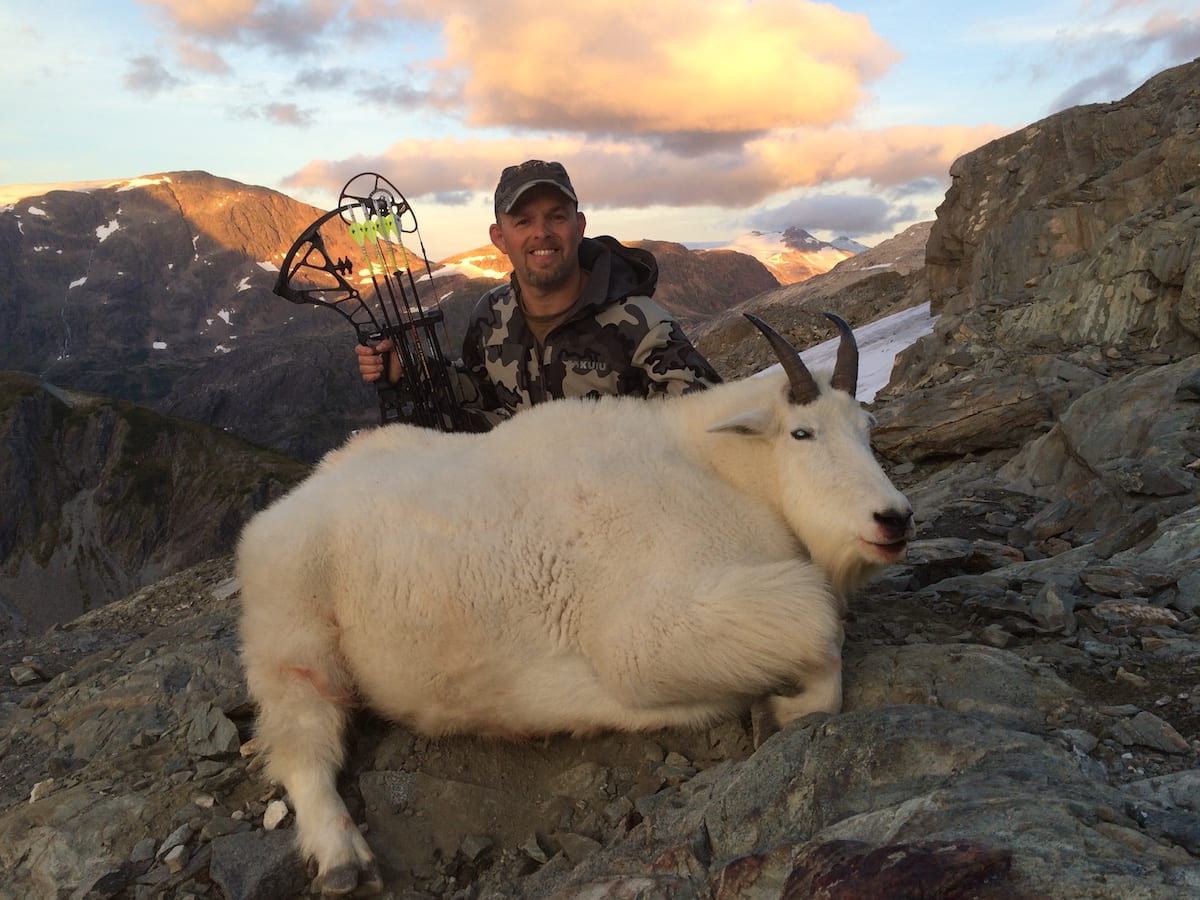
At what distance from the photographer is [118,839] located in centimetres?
406

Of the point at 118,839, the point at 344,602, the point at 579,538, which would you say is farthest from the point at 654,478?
the point at 118,839

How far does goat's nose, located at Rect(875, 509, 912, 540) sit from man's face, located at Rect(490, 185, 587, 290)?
3434 millimetres

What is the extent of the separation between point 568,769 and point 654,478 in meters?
1.46

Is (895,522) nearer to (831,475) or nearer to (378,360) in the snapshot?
(831,475)

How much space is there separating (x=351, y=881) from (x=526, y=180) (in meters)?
4.71

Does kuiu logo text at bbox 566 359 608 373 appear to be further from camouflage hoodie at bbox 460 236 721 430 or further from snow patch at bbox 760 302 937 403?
snow patch at bbox 760 302 937 403

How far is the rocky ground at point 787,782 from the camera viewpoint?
2.18 m

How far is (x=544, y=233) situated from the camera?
6.43 metres

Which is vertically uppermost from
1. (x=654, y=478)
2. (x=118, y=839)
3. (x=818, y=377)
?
(x=818, y=377)

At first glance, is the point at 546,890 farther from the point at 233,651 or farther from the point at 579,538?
the point at 233,651

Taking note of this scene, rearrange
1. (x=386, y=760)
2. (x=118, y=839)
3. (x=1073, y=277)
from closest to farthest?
(x=118, y=839)
(x=386, y=760)
(x=1073, y=277)

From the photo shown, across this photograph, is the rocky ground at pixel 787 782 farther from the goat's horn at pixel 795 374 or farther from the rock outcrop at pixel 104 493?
the rock outcrop at pixel 104 493

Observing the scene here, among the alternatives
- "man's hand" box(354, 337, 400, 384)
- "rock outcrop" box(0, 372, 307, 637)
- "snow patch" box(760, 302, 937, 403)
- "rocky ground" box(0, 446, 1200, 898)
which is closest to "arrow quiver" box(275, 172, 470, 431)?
"man's hand" box(354, 337, 400, 384)

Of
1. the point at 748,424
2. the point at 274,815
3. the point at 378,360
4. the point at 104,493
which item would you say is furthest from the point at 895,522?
the point at 104,493
